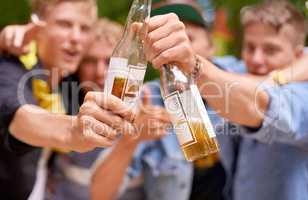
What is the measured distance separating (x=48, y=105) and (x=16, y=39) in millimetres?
215

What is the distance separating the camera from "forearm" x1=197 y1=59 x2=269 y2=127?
110cm

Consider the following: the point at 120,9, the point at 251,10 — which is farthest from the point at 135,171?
Result: the point at 120,9

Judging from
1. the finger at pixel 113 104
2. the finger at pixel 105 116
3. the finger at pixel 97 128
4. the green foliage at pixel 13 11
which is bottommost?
the green foliage at pixel 13 11

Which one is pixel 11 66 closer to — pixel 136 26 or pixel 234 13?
pixel 136 26

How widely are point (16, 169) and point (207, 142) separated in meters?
0.57

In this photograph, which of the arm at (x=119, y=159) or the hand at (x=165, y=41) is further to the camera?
the arm at (x=119, y=159)

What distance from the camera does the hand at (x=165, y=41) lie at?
93 centimetres

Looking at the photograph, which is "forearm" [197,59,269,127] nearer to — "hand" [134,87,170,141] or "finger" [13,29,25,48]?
"hand" [134,87,170,141]

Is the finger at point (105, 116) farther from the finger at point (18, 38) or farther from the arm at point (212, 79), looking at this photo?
the finger at point (18, 38)

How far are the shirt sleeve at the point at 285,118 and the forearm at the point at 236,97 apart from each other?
2 cm

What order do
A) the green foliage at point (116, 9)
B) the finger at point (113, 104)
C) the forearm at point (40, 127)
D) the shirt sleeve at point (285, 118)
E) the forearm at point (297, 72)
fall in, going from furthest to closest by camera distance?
1. the green foliage at point (116, 9)
2. the forearm at point (297, 72)
3. the shirt sleeve at point (285, 118)
4. the forearm at point (40, 127)
5. the finger at point (113, 104)

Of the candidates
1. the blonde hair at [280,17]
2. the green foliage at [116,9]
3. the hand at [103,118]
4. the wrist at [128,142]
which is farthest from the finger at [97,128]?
the green foliage at [116,9]

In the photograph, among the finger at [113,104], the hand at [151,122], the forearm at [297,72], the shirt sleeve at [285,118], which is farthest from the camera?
the hand at [151,122]

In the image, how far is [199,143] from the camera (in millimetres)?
909
